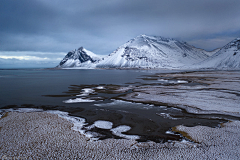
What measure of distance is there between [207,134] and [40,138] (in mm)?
12357

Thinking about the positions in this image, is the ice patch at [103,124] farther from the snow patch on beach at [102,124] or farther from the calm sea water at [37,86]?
the calm sea water at [37,86]

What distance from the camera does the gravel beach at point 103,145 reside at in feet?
30.5

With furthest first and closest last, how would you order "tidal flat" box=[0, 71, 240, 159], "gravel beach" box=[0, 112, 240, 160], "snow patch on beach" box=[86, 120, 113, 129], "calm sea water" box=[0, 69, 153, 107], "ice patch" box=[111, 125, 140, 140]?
1. "calm sea water" box=[0, 69, 153, 107]
2. "snow patch on beach" box=[86, 120, 113, 129]
3. "ice patch" box=[111, 125, 140, 140]
4. "tidal flat" box=[0, 71, 240, 159]
5. "gravel beach" box=[0, 112, 240, 160]

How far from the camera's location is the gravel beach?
30.5 ft

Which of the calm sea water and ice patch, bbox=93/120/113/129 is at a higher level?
the calm sea water

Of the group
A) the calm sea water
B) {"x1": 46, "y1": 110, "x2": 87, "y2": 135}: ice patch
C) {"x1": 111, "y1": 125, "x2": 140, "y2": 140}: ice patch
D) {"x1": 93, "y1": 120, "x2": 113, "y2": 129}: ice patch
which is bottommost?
{"x1": 111, "y1": 125, "x2": 140, "y2": 140}: ice patch

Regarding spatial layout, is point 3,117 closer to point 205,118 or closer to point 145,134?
point 145,134

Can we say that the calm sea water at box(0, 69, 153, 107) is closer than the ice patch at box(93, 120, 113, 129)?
No

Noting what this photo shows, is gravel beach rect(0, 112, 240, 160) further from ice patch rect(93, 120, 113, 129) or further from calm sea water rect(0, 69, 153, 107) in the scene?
calm sea water rect(0, 69, 153, 107)

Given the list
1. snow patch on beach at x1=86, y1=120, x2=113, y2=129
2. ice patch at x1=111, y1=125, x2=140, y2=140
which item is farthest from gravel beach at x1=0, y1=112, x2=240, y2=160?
snow patch on beach at x1=86, y1=120, x2=113, y2=129

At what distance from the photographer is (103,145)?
1033 cm

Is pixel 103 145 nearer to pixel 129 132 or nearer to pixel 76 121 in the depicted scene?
pixel 129 132

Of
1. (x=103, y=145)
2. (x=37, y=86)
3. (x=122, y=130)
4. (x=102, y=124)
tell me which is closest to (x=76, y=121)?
(x=102, y=124)

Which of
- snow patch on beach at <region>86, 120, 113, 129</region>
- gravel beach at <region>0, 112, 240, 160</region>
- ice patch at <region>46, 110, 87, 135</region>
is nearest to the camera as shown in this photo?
gravel beach at <region>0, 112, 240, 160</region>
